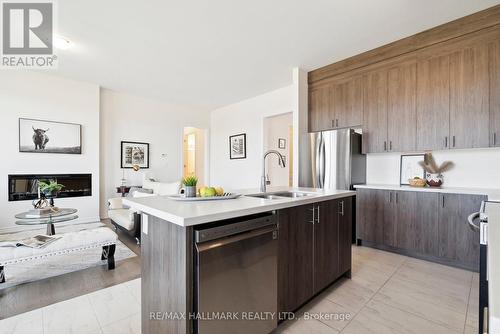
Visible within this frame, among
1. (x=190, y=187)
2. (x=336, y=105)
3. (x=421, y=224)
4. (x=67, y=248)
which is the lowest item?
(x=67, y=248)

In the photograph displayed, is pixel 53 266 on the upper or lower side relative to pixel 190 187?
lower

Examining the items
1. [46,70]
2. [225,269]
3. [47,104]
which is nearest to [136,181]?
[47,104]

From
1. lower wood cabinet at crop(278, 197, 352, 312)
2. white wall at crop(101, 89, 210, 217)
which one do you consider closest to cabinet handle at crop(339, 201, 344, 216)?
lower wood cabinet at crop(278, 197, 352, 312)

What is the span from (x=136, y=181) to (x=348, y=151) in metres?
4.60

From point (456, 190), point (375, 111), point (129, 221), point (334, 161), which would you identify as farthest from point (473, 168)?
point (129, 221)

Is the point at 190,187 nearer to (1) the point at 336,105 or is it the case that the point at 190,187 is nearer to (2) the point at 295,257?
(2) the point at 295,257

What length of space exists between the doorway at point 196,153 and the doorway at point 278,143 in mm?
2325

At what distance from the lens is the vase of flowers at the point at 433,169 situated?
2.93m

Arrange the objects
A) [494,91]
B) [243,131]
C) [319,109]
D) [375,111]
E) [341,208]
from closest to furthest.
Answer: [341,208]
[494,91]
[375,111]
[319,109]
[243,131]

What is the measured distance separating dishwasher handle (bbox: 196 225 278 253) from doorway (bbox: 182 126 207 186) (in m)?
5.52

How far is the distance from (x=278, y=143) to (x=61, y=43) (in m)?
4.20

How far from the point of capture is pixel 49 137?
4.18 meters

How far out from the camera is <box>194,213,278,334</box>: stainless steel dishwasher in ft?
3.66

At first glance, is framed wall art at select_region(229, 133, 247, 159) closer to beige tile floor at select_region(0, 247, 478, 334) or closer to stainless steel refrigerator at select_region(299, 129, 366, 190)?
stainless steel refrigerator at select_region(299, 129, 366, 190)
